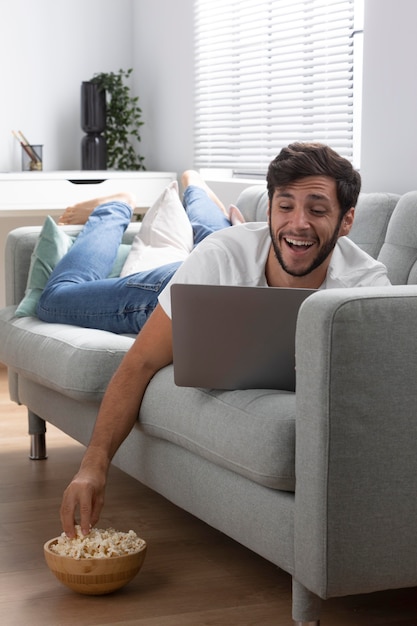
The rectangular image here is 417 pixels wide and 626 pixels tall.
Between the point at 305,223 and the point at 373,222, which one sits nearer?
the point at 305,223

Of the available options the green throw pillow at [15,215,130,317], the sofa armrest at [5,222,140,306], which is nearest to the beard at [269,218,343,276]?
the green throw pillow at [15,215,130,317]

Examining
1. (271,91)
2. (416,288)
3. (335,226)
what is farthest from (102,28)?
(416,288)

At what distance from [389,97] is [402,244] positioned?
813mm

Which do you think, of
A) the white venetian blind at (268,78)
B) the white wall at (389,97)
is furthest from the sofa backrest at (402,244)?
the white venetian blind at (268,78)

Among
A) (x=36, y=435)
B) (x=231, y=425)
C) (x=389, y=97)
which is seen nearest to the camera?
(x=231, y=425)

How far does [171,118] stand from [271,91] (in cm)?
98

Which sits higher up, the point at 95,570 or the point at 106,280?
the point at 106,280

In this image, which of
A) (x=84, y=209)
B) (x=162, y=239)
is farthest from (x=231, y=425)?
(x=84, y=209)

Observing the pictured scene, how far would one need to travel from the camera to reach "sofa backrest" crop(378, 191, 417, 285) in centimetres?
265

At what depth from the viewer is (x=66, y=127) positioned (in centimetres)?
547

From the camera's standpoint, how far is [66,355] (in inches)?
110

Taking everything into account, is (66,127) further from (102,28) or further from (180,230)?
(180,230)

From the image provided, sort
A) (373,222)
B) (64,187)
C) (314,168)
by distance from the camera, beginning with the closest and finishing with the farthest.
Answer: (314,168)
(373,222)
(64,187)

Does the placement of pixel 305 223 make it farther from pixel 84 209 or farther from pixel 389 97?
pixel 84 209
